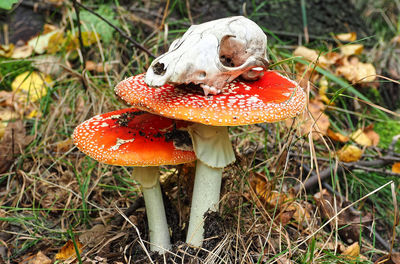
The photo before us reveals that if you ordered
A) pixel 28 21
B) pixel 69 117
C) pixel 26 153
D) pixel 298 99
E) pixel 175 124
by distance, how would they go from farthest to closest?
pixel 28 21
pixel 69 117
pixel 26 153
pixel 175 124
pixel 298 99

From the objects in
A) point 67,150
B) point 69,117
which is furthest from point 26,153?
point 69,117

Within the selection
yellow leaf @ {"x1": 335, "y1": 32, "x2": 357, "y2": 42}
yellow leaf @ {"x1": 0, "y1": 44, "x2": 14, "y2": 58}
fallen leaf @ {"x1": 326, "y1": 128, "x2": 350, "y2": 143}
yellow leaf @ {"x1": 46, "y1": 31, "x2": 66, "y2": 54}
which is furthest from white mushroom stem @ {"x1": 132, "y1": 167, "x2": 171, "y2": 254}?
yellow leaf @ {"x1": 335, "y1": 32, "x2": 357, "y2": 42}

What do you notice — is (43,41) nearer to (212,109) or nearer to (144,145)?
(144,145)

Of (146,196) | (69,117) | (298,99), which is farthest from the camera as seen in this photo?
(69,117)

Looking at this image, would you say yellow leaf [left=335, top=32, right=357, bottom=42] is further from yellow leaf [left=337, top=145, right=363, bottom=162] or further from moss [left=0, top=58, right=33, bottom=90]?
moss [left=0, top=58, right=33, bottom=90]

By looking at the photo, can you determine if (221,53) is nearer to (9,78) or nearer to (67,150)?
(67,150)

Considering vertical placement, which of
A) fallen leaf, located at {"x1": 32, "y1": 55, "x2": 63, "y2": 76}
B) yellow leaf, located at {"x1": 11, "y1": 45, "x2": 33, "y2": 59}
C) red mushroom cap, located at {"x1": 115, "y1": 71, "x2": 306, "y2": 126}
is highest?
red mushroom cap, located at {"x1": 115, "y1": 71, "x2": 306, "y2": 126}

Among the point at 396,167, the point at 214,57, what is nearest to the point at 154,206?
the point at 214,57
